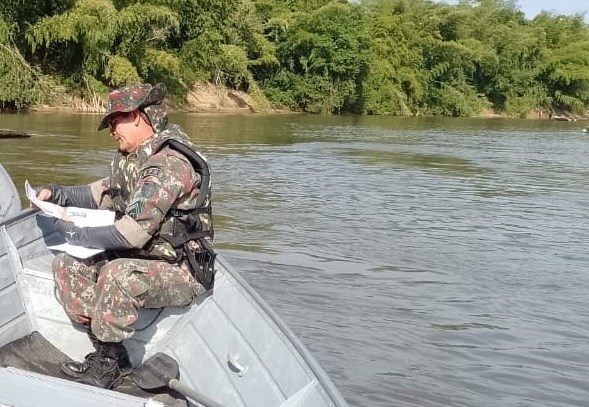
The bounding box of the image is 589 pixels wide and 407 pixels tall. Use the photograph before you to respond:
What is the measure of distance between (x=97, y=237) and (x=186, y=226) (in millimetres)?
381

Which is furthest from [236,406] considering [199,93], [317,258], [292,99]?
[292,99]

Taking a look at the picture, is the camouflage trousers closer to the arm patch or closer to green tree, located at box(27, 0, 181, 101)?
the arm patch

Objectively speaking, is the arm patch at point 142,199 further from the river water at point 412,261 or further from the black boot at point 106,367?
the river water at point 412,261

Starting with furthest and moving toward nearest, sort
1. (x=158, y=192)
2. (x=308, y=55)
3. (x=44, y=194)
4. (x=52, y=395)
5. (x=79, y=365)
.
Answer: (x=308, y=55)
(x=44, y=194)
(x=79, y=365)
(x=158, y=192)
(x=52, y=395)

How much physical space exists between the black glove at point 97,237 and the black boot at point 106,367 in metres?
0.46

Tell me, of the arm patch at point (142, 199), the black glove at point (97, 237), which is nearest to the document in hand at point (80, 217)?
the black glove at point (97, 237)

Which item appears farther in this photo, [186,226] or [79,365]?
[79,365]

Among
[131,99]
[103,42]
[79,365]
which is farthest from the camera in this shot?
[103,42]

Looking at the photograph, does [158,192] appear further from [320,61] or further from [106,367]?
[320,61]

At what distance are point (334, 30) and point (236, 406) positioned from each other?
4473cm

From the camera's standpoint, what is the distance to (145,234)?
11.7 ft

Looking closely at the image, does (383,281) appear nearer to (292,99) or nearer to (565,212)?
(565,212)

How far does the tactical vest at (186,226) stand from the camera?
366 cm

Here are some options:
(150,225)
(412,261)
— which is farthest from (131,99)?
(412,261)
